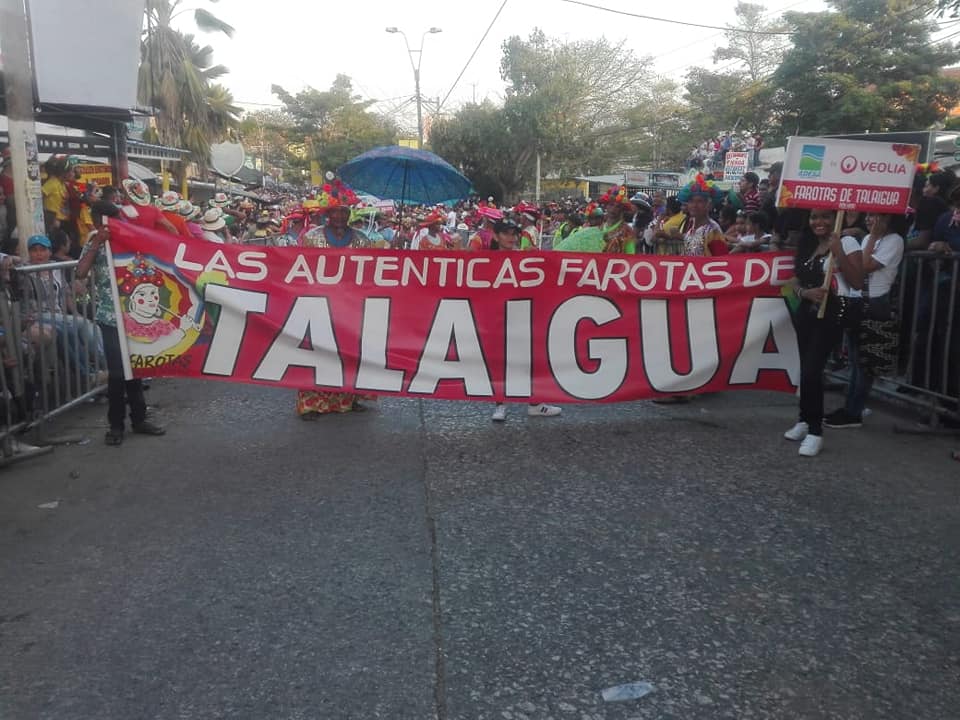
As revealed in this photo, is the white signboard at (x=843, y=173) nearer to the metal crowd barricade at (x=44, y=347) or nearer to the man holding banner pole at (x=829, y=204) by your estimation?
the man holding banner pole at (x=829, y=204)

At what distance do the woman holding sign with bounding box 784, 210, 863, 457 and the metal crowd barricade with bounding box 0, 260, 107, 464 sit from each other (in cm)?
536

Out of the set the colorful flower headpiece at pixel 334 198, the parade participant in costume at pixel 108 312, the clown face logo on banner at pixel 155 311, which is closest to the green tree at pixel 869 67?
the colorful flower headpiece at pixel 334 198

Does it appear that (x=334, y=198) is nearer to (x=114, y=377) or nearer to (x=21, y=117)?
(x=114, y=377)

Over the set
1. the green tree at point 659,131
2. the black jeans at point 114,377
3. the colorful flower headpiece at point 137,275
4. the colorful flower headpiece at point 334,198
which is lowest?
the black jeans at point 114,377

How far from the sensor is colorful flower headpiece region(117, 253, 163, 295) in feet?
20.0

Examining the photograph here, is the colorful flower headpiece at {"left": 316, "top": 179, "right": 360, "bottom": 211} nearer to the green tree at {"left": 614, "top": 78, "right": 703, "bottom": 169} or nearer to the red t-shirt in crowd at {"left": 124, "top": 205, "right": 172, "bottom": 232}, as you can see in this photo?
the red t-shirt in crowd at {"left": 124, "top": 205, "right": 172, "bottom": 232}

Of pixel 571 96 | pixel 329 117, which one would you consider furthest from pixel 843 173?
pixel 329 117

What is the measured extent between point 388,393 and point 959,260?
4.25 metres

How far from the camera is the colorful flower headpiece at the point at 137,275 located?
20.0ft

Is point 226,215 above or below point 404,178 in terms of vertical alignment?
below

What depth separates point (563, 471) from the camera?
5.42 m

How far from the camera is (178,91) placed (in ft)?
70.3

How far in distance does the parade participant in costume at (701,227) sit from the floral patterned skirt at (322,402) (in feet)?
10.6

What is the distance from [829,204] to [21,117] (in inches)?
268
